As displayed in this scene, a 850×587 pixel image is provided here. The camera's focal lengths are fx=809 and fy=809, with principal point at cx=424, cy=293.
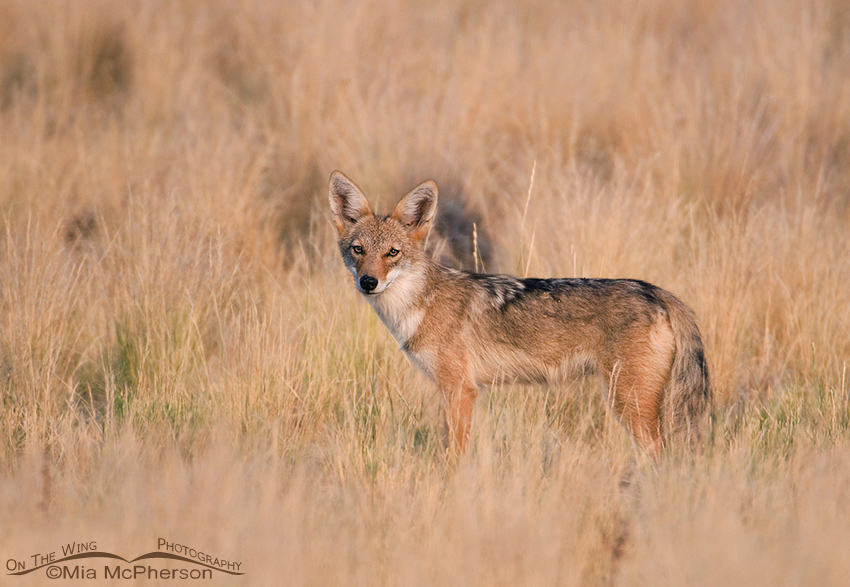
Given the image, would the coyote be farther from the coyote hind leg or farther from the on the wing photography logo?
the on the wing photography logo

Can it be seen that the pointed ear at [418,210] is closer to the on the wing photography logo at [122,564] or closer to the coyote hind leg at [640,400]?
the coyote hind leg at [640,400]

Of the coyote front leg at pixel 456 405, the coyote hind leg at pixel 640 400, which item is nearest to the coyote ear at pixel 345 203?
the coyote front leg at pixel 456 405

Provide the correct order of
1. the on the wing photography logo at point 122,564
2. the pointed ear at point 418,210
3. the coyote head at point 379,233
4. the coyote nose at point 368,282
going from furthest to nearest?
the pointed ear at point 418,210, the coyote head at point 379,233, the coyote nose at point 368,282, the on the wing photography logo at point 122,564

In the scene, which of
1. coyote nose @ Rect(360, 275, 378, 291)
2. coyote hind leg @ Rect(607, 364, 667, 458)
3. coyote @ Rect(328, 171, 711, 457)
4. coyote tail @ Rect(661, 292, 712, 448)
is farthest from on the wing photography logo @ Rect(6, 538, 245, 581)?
coyote tail @ Rect(661, 292, 712, 448)

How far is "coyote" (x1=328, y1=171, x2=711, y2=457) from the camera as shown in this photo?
448 cm

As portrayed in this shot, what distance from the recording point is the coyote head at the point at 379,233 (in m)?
4.82

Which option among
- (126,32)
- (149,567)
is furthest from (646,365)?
(126,32)

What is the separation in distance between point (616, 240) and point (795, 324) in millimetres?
1452

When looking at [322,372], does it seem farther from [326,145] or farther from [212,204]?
[326,145]

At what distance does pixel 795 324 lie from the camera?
19.8ft

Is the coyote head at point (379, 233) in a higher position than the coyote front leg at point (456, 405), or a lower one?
higher

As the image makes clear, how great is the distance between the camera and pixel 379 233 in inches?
199

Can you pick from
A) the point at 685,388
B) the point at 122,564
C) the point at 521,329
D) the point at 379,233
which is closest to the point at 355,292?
the point at 379,233

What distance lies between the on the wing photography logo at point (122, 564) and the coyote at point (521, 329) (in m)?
1.55
